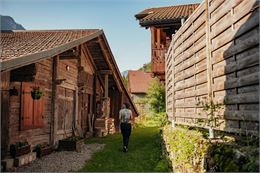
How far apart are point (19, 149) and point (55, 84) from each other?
361 centimetres

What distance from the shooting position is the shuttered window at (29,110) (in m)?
8.59

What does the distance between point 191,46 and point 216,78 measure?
6.08ft

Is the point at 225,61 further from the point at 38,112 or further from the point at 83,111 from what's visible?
the point at 83,111

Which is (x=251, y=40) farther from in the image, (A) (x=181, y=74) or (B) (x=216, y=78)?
(A) (x=181, y=74)

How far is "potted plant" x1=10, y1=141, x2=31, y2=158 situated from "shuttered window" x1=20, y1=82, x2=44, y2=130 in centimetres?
63

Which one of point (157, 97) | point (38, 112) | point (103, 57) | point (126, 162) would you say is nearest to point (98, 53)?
point (103, 57)

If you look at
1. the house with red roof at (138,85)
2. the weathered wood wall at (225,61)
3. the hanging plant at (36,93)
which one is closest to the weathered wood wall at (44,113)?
the hanging plant at (36,93)

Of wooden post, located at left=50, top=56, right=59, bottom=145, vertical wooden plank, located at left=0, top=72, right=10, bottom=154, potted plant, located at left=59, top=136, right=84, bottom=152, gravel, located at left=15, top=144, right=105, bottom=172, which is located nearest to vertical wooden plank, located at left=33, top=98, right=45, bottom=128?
wooden post, located at left=50, top=56, right=59, bottom=145

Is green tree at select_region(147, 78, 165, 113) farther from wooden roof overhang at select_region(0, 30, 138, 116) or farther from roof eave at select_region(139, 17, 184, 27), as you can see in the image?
roof eave at select_region(139, 17, 184, 27)

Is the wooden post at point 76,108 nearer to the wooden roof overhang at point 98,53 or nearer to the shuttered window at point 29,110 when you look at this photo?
the wooden roof overhang at point 98,53

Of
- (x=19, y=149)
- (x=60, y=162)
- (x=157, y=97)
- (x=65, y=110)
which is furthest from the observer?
(x=157, y=97)

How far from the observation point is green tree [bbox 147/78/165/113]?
2783 cm

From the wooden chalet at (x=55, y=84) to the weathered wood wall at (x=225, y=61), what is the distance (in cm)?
348

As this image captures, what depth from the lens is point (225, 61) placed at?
4879mm
